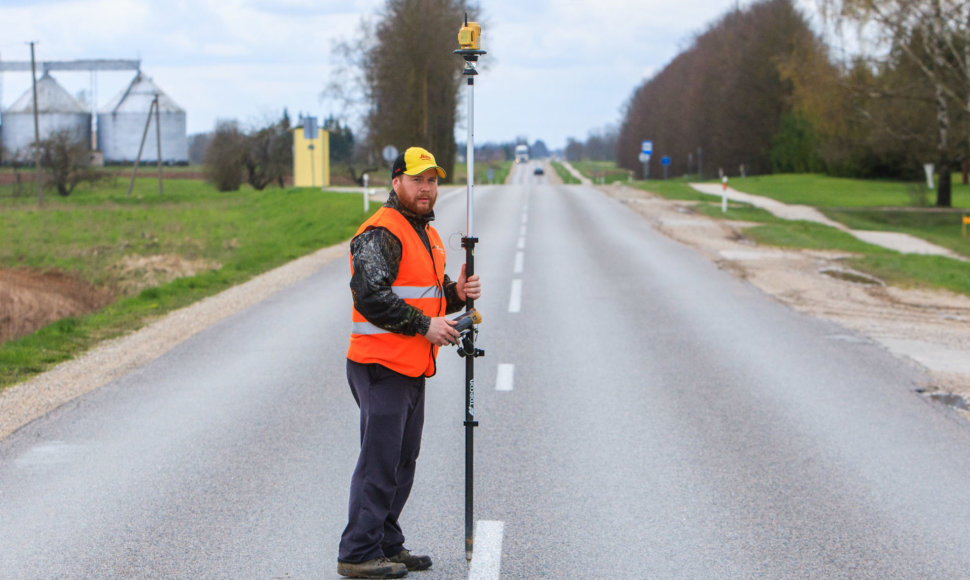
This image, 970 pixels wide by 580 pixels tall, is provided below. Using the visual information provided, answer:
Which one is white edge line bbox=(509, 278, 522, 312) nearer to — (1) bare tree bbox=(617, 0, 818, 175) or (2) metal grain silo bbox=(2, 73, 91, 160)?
(1) bare tree bbox=(617, 0, 818, 175)

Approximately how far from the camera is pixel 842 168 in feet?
196

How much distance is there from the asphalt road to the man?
0.38m

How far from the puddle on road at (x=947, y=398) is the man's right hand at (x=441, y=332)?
17.4 feet

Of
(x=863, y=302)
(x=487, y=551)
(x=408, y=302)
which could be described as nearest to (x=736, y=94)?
(x=863, y=302)

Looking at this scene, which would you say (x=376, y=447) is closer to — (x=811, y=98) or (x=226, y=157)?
(x=811, y=98)

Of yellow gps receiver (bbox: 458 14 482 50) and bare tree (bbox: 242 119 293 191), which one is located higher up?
bare tree (bbox: 242 119 293 191)

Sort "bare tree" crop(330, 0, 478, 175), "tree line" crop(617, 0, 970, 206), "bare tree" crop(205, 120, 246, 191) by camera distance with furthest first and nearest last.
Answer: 1. "bare tree" crop(205, 120, 246, 191)
2. "bare tree" crop(330, 0, 478, 175)
3. "tree line" crop(617, 0, 970, 206)

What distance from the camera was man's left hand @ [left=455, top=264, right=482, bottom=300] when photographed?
168 inches

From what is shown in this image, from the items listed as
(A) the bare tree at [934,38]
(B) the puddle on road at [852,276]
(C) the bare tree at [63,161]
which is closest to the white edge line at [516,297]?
(B) the puddle on road at [852,276]

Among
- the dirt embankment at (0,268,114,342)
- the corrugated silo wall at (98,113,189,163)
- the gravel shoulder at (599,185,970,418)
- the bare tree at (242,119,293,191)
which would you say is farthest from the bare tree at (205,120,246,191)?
the gravel shoulder at (599,185,970,418)

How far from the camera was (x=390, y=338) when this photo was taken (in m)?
4.09

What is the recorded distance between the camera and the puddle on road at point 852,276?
1582 centimetres

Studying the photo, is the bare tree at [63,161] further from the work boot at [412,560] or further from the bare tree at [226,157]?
the work boot at [412,560]

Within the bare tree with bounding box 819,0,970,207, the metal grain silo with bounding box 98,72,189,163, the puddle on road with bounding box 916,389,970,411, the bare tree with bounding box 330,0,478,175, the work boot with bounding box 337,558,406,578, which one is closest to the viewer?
A: the work boot with bounding box 337,558,406,578
